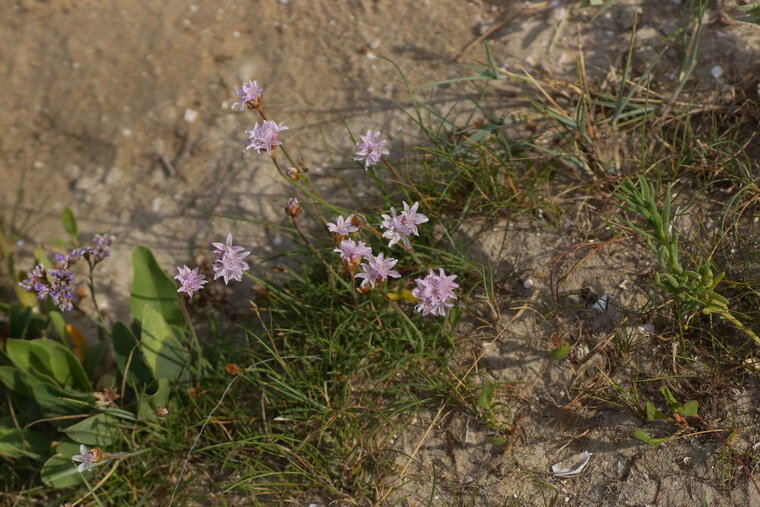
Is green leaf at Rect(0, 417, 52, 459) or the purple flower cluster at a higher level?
the purple flower cluster

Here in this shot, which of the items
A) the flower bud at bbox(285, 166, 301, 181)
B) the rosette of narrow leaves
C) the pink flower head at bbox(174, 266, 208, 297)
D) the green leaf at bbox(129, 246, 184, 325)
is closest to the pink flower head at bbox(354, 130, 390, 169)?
the flower bud at bbox(285, 166, 301, 181)

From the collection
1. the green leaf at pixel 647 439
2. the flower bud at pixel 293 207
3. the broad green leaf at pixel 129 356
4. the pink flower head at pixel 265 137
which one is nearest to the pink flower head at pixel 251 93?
the pink flower head at pixel 265 137

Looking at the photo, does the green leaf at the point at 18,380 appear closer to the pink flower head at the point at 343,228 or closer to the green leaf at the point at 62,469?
the green leaf at the point at 62,469

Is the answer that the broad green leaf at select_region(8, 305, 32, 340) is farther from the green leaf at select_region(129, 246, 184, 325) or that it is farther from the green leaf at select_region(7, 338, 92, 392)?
the green leaf at select_region(129, 246, 184, 325)

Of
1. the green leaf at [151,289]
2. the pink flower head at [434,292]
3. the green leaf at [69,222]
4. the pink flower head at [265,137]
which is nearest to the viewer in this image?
the pink flower head at [434,292]

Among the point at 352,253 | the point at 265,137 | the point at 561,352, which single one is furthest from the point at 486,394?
the point at 265,137

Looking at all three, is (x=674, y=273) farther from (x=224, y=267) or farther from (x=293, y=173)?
(x=224, y=267)
